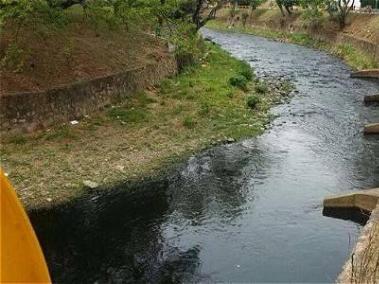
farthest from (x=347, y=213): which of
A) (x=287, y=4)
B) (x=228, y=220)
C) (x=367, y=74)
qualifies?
(x=287, y=4)

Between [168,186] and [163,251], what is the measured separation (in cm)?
362

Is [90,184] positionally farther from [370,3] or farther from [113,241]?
[370,3]

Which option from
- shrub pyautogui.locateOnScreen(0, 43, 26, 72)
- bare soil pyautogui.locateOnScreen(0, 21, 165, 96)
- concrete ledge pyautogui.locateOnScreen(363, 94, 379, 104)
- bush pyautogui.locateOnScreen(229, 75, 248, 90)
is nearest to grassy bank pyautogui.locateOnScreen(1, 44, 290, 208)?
bush pyautogui.locateOnScreen(229, 75, 248, 90)

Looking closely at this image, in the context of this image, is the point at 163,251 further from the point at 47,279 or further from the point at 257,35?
the point at 257,35

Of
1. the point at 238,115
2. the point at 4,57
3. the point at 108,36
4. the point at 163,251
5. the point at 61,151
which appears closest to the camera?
the point at 163,251

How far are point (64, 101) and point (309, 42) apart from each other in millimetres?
34885

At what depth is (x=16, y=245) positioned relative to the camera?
4945 mm

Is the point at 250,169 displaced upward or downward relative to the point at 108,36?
downward

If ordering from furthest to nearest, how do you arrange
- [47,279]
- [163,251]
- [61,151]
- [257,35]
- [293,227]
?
[257,35] < [61,151] < [293,227] < [163,251] < [47,279]

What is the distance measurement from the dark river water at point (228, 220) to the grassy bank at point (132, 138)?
770 mm

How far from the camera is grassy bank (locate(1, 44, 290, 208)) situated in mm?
14664

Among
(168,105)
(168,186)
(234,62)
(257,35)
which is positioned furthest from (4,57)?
(257,35)

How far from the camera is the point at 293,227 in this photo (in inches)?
486

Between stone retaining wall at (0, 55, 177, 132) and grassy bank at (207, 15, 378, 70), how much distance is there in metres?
18.0
